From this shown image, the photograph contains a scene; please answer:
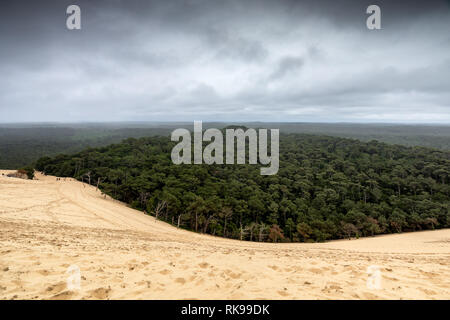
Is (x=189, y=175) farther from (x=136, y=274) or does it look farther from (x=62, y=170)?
(x=136, y=274)

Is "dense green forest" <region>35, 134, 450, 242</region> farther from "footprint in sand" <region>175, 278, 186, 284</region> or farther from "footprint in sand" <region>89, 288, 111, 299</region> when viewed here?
"footprint in sand" <region>89, 288, 111, 299</region>

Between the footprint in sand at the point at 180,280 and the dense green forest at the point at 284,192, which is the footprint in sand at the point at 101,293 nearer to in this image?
the footprint in sand at the point at 180,280

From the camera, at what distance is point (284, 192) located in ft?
126

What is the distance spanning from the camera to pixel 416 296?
180 inches

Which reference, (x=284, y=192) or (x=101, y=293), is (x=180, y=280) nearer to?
(x=101, y=293)

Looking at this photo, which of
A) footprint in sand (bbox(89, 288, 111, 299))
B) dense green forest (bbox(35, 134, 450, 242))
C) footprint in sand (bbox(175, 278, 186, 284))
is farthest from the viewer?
dense green forest (bbox(35, 134, 450, 242))

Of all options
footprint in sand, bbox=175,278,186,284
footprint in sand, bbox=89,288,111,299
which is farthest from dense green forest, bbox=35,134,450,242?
footprint in sand, bbox=89,288,111,299

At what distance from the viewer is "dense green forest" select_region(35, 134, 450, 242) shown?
27.9 metres

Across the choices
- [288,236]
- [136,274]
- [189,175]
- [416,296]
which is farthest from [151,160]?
[416,296]

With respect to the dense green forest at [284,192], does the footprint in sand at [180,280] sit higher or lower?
higher

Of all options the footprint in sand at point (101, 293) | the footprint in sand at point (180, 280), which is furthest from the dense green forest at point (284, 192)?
the footprint in sand at point (101, 293)

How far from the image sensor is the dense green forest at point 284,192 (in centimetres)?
2795

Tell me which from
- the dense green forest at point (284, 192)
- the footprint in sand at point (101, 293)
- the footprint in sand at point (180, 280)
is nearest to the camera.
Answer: the footprint in sand at point (101, 293)

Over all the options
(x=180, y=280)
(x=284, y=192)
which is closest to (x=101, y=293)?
(x=180, y=280)
